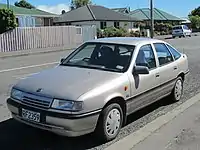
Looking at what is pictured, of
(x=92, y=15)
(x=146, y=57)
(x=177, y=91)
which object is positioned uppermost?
(x=92, y=15)

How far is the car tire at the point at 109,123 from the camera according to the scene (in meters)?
4.92

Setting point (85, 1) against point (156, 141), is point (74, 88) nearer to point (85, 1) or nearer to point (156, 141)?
point (156, 141)

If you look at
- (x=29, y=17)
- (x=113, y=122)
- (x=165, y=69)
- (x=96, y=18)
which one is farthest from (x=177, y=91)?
(x=96, y=18)

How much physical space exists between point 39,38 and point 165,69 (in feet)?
68.1

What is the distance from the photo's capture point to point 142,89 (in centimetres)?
588

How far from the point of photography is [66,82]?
5043 millimetres

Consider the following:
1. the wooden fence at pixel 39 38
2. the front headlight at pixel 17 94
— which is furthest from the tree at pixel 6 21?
the front headlight at pixel 17 94

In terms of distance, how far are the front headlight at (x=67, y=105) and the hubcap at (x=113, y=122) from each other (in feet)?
1.99

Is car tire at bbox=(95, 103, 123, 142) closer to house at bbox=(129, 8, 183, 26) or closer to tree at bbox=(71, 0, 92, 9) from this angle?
house at bbox=(129, 8, 183, 26)

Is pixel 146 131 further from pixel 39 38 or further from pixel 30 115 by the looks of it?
pixel 39 38

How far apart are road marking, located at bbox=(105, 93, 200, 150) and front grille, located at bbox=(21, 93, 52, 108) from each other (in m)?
1.07

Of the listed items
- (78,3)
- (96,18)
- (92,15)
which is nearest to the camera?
(96,18)

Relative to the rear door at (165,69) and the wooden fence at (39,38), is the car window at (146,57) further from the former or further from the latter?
the wooden fence at (39,38)

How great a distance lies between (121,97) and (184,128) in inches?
49.4
